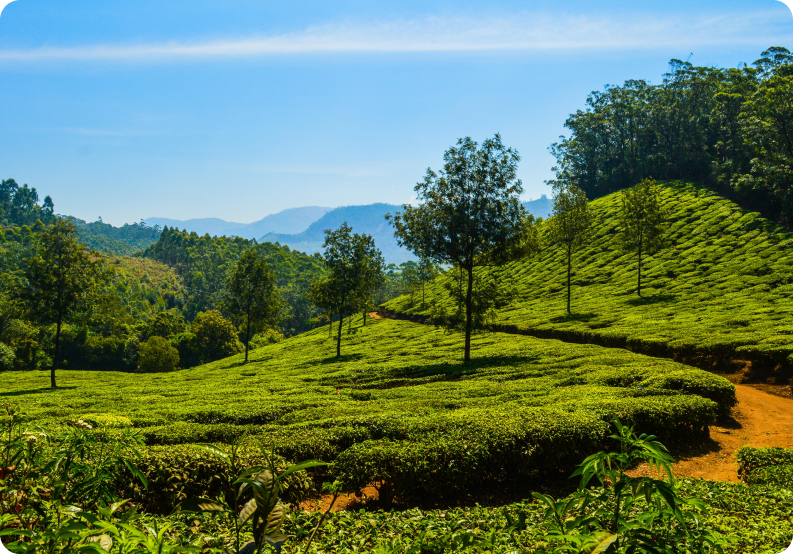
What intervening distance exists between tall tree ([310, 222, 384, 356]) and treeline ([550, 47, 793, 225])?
4481 cm

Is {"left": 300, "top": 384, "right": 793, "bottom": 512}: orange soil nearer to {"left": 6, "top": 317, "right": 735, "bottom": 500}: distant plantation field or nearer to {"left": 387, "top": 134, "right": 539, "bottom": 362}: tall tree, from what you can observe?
{"left": 6, "top": 317, "right": 735, "bottom": 500}: distant plantation field

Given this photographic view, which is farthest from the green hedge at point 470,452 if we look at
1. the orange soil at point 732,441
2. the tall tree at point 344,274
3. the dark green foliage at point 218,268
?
the dark green foliage at point 218,268

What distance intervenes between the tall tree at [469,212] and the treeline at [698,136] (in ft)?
128

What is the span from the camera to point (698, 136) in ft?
266

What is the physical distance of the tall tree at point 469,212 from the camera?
25.4m

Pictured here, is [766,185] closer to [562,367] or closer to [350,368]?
→ [562,367]

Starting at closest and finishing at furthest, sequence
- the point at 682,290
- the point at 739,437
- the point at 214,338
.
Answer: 1. the point at 739,437
2. the point at 682,290
3. the point at 214,338

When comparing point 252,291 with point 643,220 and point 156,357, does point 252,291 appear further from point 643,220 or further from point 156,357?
point 643,220

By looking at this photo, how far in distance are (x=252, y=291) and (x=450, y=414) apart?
3718cm

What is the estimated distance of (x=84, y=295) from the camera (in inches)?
1152

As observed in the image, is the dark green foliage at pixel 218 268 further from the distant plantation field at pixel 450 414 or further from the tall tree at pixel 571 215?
the distant plantation field at pixel 450 414

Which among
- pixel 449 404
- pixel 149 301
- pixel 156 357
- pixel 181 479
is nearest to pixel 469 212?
pixel 449 404

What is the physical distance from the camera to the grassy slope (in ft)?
32.4

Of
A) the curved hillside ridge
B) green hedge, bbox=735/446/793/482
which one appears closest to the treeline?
the curved hillside ridge
